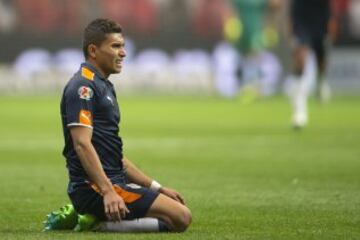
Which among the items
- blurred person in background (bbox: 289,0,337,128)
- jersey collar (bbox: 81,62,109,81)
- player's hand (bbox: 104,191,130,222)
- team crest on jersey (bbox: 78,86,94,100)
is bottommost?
blurred person in background (bbox: 289,0,337,128)

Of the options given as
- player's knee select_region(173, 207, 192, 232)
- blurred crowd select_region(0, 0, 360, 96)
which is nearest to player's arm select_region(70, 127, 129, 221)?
player's knee select_region(173, 207, 192, 232)

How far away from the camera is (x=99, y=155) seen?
7668mm

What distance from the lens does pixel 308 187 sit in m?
10.6

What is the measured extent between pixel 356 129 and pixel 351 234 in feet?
37.9

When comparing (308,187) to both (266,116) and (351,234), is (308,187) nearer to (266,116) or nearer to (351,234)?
(351,234)

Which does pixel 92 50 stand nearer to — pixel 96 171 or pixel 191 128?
pixel 96 171

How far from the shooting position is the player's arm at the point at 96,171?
720 cm

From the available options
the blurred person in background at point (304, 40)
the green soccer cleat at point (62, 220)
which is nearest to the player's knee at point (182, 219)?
the green soccer cleat at point (62, 220)

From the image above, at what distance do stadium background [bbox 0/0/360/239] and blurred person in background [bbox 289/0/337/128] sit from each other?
520 millimetres

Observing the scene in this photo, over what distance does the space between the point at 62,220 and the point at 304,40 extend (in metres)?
11.8

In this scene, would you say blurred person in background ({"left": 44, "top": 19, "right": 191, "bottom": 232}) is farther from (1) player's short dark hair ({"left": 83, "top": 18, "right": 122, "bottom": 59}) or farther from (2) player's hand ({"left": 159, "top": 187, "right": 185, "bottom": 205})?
(2) player's hand ({"left": 159, "top": 187, "right": 185, "bottom": 205})

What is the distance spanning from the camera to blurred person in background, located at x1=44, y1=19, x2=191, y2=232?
7.38m

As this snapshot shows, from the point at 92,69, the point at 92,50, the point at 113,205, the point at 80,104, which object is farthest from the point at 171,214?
the point at 92,50

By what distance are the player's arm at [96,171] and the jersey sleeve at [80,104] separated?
5 cm
